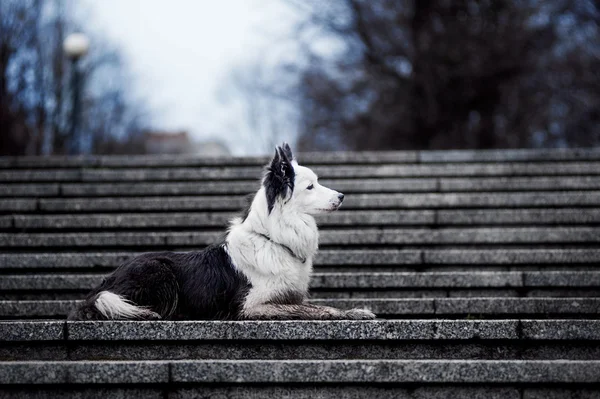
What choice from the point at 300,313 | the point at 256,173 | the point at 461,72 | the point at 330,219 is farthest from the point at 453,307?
the point at 461,72

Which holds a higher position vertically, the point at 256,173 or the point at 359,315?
Answer: the point at 256,173

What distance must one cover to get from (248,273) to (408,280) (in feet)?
5.61

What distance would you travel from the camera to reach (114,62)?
126 ft

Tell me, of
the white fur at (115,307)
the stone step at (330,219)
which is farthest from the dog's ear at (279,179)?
the stone step at (330,219)

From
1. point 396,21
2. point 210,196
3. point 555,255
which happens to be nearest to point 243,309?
point 555,255

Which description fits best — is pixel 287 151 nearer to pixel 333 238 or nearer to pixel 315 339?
pixel 315 339

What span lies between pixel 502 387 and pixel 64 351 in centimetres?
277

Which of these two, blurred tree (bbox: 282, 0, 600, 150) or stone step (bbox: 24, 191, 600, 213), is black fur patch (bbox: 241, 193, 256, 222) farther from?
blurred tree (bbox: 282, 0, 600, 150)

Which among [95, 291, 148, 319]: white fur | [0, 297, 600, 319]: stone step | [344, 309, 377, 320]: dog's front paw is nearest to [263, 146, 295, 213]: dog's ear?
[344, 309, 377, 320]: dog's front paw

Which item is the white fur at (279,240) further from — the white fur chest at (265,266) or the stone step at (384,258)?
the stone step at (384,258)

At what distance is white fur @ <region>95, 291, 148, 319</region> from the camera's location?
Result: 4.68m

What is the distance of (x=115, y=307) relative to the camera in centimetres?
469

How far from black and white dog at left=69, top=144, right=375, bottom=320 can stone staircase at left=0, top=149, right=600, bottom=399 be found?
1.53ft

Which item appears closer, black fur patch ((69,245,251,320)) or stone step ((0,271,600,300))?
black fur patch ((69,245,251,320))
